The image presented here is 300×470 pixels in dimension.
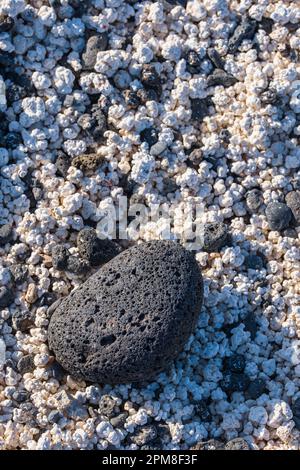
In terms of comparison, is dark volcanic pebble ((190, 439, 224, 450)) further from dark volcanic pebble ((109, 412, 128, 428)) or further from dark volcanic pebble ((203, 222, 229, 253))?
dark volcanic pebble ((203, 222, 229, 253))

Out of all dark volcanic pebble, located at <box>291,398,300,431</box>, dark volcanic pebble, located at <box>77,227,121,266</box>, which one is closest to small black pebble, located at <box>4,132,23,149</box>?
dark volcanic pebble, located at <box>77,227,121,266</box>

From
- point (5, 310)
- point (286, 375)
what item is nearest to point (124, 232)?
point (5, 310)

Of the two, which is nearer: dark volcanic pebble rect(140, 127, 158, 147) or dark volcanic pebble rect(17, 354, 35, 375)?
A: dark volcanic pebble rect(17, 354, 35, 375)

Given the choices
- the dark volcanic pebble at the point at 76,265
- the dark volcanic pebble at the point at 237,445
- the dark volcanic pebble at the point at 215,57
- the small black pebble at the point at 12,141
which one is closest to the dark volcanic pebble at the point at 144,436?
the dark volcanic pebble at the point at 237,445

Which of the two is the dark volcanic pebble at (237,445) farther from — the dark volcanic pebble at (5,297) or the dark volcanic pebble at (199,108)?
the dark volcanic pebble at (199,108)

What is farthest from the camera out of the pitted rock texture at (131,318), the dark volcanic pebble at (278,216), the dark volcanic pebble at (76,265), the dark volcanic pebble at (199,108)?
the dark volcanic pebble at (199,108)
